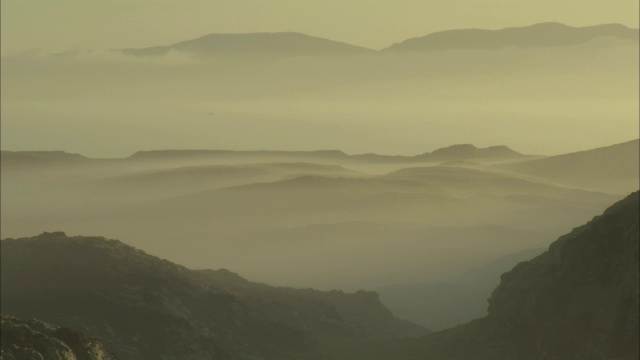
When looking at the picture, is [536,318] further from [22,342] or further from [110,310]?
[22,342]

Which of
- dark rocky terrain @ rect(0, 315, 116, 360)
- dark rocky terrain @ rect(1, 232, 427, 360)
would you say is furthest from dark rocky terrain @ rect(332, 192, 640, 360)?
dark rocky terrain @ rect(0, 315, 116, 360)

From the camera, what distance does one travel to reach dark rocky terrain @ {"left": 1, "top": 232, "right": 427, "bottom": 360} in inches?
5468

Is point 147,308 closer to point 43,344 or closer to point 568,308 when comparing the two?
point 568,308

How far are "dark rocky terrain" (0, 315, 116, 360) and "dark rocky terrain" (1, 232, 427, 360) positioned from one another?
140 ft

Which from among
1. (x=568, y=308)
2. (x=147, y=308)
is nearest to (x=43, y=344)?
(x=568, y=308)

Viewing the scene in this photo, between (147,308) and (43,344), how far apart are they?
2715 inches

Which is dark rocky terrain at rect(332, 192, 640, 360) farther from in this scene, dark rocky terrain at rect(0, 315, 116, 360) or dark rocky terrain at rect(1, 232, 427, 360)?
dark rocky terrain at rect(0, 315, 116, 360)

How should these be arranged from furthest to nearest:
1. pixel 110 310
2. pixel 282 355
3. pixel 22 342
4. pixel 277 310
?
pixel 277 310
pixel 282 355
pixel 110 310
pixel 22 342

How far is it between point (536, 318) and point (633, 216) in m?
27.2

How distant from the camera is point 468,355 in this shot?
139 meters

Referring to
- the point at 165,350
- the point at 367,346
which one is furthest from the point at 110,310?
the point at 367,346

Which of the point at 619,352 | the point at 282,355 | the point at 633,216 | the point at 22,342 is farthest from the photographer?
the point at 282,355

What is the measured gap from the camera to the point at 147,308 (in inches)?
5832

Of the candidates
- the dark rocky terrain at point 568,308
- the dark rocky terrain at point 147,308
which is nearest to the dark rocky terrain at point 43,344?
the dark rocky terrain at point 147,308
